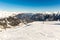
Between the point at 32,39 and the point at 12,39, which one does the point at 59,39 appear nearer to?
the point at 32,39

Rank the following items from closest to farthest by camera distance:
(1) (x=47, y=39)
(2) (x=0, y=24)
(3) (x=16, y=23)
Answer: (1) (x=47, y=39)
(2) (x=0, y=24)
(3) (x=16, y=23)

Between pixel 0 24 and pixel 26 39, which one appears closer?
pixel 26 39

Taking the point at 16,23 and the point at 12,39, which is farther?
the point at 16,23

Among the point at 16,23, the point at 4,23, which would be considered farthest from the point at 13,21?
the point at 4,23

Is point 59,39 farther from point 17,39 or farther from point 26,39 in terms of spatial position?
point 17,39

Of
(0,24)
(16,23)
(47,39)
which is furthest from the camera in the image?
(16,23)

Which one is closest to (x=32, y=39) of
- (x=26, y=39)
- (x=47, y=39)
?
(x=26, y=39)

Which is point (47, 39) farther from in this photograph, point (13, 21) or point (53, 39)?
point (13, 21)

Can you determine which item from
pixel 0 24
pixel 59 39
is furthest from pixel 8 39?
pixel 0 24
